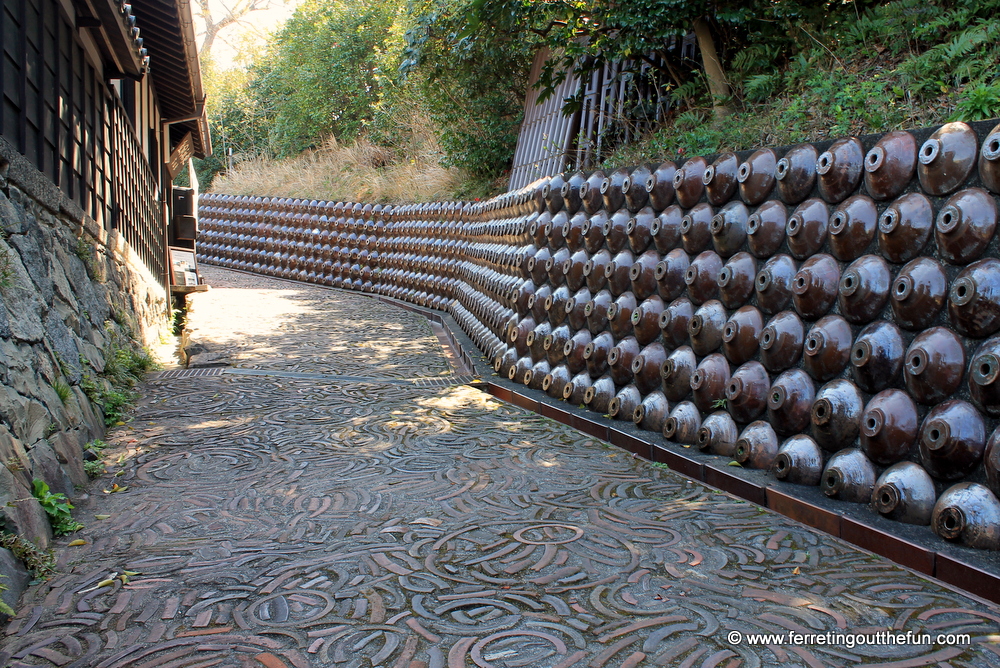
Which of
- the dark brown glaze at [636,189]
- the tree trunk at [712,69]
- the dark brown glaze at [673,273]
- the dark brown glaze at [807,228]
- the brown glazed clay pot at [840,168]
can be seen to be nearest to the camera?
the brown glazed clay pot at [840,168]

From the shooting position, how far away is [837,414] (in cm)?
355

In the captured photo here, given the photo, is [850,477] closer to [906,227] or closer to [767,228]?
[906,227]

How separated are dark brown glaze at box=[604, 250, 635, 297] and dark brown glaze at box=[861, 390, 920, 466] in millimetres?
2302

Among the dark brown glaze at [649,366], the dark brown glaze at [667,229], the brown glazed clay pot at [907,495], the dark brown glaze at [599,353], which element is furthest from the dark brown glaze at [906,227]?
the dark brown glaze at [599,353]

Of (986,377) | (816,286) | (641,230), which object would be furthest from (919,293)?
(641,230)

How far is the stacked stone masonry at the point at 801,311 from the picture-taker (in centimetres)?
308

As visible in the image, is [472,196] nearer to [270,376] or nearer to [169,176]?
[169,176]

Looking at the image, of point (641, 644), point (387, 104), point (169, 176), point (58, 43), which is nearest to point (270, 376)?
point (58, 43)

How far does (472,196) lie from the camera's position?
14023mm

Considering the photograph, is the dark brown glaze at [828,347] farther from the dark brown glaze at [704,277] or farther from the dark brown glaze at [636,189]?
the dark brown glaze at [636,189]

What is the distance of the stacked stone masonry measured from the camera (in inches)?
121

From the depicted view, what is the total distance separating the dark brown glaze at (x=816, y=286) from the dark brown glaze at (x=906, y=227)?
1.07 ft

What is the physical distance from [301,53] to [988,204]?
26940mm

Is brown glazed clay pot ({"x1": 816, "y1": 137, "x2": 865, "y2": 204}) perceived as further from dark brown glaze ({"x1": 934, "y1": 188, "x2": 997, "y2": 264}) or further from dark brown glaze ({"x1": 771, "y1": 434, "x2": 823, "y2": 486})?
dark brown glaze ({"x1": 771, "y1": 434, "x2": 823, "y2": 486})
